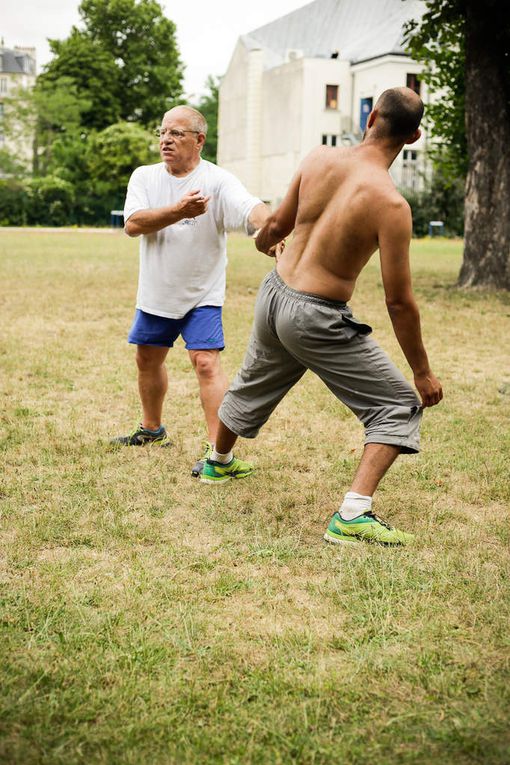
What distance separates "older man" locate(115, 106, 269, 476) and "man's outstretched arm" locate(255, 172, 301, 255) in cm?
54

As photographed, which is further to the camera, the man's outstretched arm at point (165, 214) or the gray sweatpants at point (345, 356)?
the man's outstretched arm at point (165, 214)

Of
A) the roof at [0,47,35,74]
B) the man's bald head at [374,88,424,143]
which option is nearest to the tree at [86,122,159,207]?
the roof at [0,47,35,74]

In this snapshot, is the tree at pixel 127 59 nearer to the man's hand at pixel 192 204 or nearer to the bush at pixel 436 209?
the bush at pixel 436 209

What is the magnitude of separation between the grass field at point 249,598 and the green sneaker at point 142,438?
12 centimetres

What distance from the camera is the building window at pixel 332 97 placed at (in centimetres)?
4816

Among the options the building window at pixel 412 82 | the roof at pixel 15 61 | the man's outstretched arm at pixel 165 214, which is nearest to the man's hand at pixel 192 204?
the man's outstretched arm at pixel 165 214

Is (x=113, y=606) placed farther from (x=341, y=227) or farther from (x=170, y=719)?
(x=341, y=227)

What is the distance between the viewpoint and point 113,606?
11.1ft

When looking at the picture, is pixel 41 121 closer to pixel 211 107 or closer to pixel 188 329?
pixel 211 107

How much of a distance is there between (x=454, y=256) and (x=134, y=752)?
990 inches

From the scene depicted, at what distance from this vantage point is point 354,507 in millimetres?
4152

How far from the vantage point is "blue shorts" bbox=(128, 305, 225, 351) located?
17.5ft

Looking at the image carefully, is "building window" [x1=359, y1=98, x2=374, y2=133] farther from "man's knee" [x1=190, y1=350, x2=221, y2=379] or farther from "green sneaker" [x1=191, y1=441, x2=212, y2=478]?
"green sneaker" [x1=191, y1=441, x2=212, y2=478]

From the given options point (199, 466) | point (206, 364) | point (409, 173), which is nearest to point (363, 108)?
point (409, 173)
